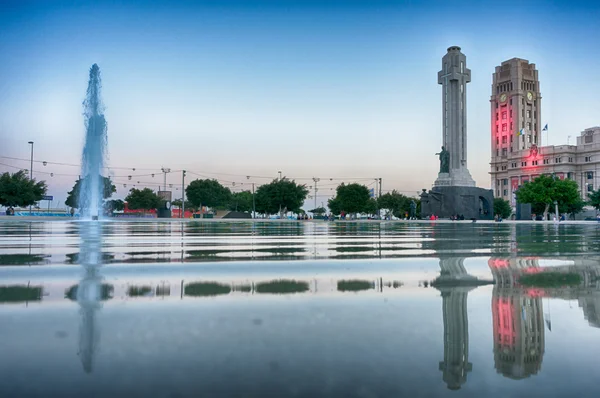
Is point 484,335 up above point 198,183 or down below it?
below

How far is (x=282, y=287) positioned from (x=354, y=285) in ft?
2.76

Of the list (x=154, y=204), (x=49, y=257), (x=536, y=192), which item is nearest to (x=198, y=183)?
(x=154, y=204)

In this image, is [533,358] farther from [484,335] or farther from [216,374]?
[216,374]

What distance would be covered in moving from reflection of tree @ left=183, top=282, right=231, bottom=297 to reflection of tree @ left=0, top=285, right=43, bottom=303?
141 cm

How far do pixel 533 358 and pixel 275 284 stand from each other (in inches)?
125

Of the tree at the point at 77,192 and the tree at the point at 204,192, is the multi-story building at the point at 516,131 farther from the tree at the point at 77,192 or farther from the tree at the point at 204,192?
the tree at the point at 77,192

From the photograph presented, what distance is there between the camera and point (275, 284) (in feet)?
17.6

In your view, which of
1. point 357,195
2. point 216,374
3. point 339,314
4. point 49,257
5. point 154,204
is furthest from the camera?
point 154,204

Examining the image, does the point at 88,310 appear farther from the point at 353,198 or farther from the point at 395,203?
the point at 395,203

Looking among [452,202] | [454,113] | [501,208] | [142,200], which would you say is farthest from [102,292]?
[501,208]

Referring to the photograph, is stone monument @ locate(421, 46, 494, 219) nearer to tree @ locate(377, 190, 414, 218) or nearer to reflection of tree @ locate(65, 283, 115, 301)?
tree @ locate(377, 190, 414, 218)

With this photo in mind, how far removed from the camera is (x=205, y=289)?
4.95 meters

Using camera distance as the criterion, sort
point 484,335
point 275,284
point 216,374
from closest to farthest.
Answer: point 216,374
point 484,335
point 275,284

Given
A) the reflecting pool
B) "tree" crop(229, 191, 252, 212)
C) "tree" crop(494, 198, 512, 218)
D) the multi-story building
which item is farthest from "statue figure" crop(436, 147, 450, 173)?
the multi-story building
